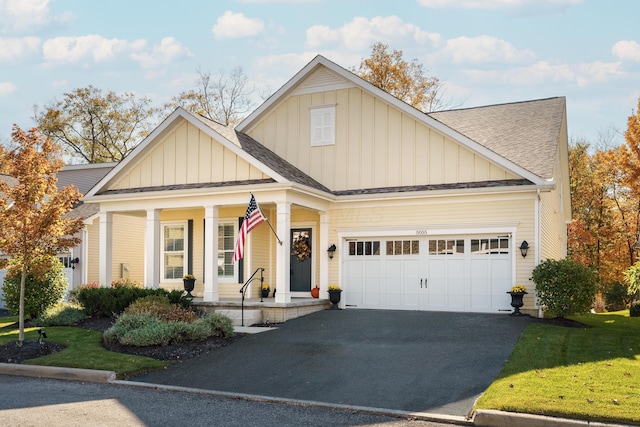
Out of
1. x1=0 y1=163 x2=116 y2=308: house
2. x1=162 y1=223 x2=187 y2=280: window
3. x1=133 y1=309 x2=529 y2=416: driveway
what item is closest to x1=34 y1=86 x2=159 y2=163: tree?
x1=0 y1=163 x2=116 y2=308: house

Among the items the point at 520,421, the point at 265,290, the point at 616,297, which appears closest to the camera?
the point at 520,421

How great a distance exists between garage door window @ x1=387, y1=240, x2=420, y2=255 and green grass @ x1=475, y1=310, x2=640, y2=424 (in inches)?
191

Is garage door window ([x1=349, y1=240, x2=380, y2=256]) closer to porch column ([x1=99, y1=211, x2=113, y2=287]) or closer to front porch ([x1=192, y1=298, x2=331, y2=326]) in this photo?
front porch ([x1=192, y1=298, x2=331, y2=326])

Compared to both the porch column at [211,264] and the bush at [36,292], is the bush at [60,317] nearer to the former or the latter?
the bush at [36,292]

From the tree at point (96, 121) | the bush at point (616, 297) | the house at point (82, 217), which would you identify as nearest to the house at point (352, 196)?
the house at point (82, 217)

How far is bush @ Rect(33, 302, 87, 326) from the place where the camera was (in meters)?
16.9

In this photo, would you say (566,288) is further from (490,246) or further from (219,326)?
(219,326)

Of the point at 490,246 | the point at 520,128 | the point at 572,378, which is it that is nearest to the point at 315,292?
the point at 490,246

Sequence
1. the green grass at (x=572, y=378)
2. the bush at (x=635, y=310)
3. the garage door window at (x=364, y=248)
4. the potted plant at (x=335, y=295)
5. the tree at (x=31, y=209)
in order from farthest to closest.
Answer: the bush at (x=635, y=310) → the garage door window at (x=364, y=248) → the potted plant at (x=335, y=295) → the tree at (x=31, y=209) → the green grass at (x=572, y=378)

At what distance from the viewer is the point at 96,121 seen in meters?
43.0

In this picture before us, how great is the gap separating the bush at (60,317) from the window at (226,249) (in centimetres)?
458

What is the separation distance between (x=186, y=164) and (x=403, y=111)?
21.3 ft

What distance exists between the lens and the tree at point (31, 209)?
13.8 meters

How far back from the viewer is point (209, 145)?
18.4 m
